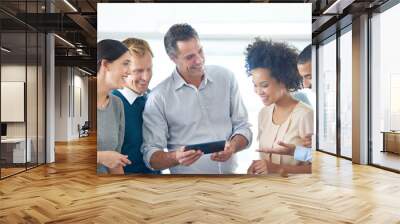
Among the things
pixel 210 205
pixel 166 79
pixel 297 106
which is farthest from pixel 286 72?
pixel 210 205

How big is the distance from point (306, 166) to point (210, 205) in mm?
2509

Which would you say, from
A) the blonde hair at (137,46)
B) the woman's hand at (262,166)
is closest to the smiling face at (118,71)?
the blonde hair at (137,46)

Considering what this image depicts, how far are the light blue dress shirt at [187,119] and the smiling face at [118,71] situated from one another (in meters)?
0.52

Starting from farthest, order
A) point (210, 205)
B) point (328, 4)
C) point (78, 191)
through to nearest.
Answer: point (328, 4) < point (78, 191) < point (210, 205)

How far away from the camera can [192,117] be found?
21.3 ft

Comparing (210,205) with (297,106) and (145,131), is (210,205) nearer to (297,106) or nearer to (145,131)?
(145,131)

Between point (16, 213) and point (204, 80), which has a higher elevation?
point (204, 80)

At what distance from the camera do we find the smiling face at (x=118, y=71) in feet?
21.2

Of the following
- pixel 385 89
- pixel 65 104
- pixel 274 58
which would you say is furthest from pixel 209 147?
pixel 65 104

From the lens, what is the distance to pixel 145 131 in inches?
256

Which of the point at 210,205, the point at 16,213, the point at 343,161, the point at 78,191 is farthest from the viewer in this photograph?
the point at 343,161

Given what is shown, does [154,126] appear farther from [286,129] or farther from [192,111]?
[286,129]

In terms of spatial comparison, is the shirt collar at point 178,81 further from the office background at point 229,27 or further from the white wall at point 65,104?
the white wall at point 65,104

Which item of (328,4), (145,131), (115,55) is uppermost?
(328,4)
